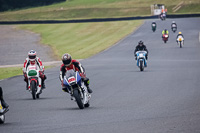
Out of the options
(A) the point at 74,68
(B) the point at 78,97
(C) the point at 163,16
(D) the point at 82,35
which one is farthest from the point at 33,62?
(C) the point at 163,16

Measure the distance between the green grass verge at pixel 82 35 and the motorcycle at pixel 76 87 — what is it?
1121 inches

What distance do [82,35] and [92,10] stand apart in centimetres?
3267

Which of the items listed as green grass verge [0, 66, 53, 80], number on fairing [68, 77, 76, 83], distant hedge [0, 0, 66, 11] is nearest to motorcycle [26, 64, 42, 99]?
number on fairing [68, 77, 76, 83]

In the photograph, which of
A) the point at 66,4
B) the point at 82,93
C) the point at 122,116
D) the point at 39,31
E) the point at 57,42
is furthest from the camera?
the point at 66,4

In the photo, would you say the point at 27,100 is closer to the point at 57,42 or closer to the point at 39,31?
the point at 57,42

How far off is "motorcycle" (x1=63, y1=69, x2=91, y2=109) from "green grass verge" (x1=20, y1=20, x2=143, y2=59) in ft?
93.4

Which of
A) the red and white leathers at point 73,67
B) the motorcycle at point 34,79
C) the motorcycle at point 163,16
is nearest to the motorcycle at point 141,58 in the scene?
the motorcycle at point 34,79

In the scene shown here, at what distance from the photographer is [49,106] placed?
1257 centimetres

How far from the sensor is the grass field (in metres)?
87.8

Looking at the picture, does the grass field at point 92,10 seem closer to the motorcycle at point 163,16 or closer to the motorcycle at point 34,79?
the motorcycle at point 163,16

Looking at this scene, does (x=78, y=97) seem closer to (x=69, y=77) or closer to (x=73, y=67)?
(x=69, y=77)

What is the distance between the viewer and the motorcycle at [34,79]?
14641 millimetres

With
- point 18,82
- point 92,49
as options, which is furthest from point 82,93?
point 92,49

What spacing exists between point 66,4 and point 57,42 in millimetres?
50399
